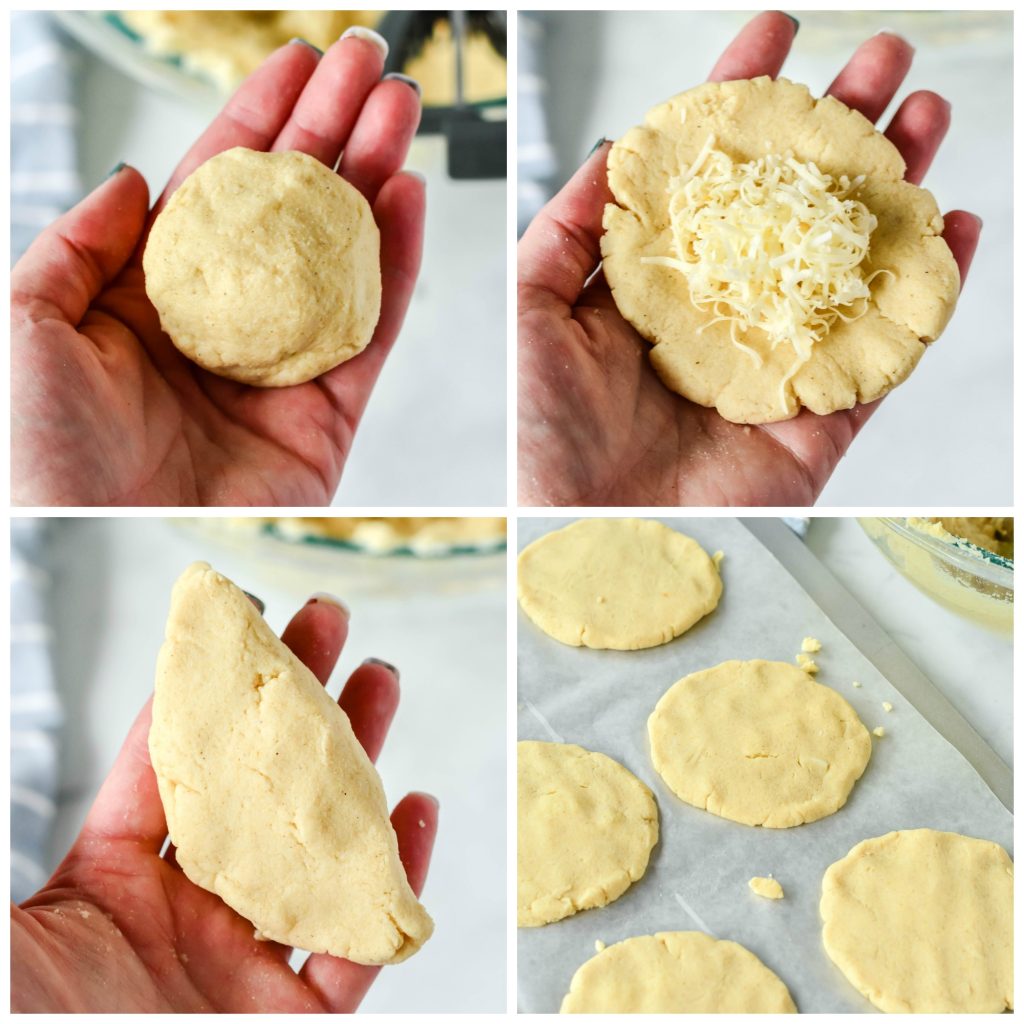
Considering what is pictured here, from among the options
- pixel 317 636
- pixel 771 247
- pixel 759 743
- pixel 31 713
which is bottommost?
pixel 31 713

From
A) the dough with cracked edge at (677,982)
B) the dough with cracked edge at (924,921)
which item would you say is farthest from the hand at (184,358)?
the dough with cracked edge at (924,921)

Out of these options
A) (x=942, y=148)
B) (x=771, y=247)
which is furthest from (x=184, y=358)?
(x=942, y=148)

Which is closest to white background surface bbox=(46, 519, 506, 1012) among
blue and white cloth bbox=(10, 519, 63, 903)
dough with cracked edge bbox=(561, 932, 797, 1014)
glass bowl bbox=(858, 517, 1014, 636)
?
blue and white cloth bbox=(10, 519, 63, 903)

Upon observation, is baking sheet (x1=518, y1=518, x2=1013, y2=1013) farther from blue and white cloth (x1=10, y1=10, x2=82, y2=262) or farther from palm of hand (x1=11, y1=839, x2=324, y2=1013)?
blue and white cloth (x1=10, y1=10, x2=82, y2=262)

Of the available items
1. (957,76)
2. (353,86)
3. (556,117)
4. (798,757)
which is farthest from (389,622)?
(957,76)

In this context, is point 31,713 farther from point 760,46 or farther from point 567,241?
point 760,46

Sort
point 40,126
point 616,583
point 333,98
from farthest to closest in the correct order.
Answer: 1. point 40,126
2. point 616,583
3. point 333,98

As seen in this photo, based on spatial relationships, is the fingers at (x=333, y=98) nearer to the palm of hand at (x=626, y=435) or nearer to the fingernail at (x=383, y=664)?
the palm of hand at (x=626, y=435)
